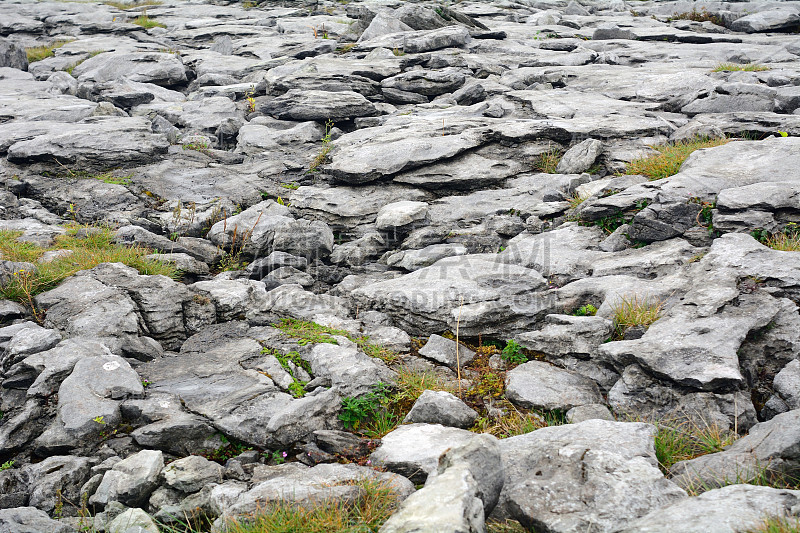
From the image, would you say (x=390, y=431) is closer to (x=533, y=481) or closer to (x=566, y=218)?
(x=533, y=481)

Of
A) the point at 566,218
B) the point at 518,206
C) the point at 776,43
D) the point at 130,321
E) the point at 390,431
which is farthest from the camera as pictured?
the point at 776,43

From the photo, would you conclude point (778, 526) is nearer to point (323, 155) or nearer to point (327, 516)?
point (327, 516)

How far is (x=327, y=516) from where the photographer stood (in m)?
3.62

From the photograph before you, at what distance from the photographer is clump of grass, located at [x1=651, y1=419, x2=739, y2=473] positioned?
421 cm

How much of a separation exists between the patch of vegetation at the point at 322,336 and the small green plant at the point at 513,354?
1315 mm

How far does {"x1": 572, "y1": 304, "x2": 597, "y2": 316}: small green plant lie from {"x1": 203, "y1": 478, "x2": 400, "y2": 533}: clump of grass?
3.65 meters

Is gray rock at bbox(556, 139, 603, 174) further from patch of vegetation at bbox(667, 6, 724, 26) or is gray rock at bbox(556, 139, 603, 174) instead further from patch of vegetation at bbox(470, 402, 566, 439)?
patch of vegetation at bbox(667, 6, 724, 26)

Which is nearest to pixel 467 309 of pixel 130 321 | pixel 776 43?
pixel 130 321

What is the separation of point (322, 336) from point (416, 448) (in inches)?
91.4

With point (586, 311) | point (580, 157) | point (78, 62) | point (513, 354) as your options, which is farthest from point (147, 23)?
point (586, 311)

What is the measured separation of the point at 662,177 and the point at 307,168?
24.1 ft

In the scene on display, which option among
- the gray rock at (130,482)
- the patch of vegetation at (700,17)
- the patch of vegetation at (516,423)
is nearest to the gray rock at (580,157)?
the patch of vegetation at (516,423)

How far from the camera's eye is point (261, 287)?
767 cm

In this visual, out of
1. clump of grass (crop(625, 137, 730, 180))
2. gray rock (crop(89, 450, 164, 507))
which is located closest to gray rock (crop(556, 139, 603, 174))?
clump of grass (crop(625, 137, 730, 180))
